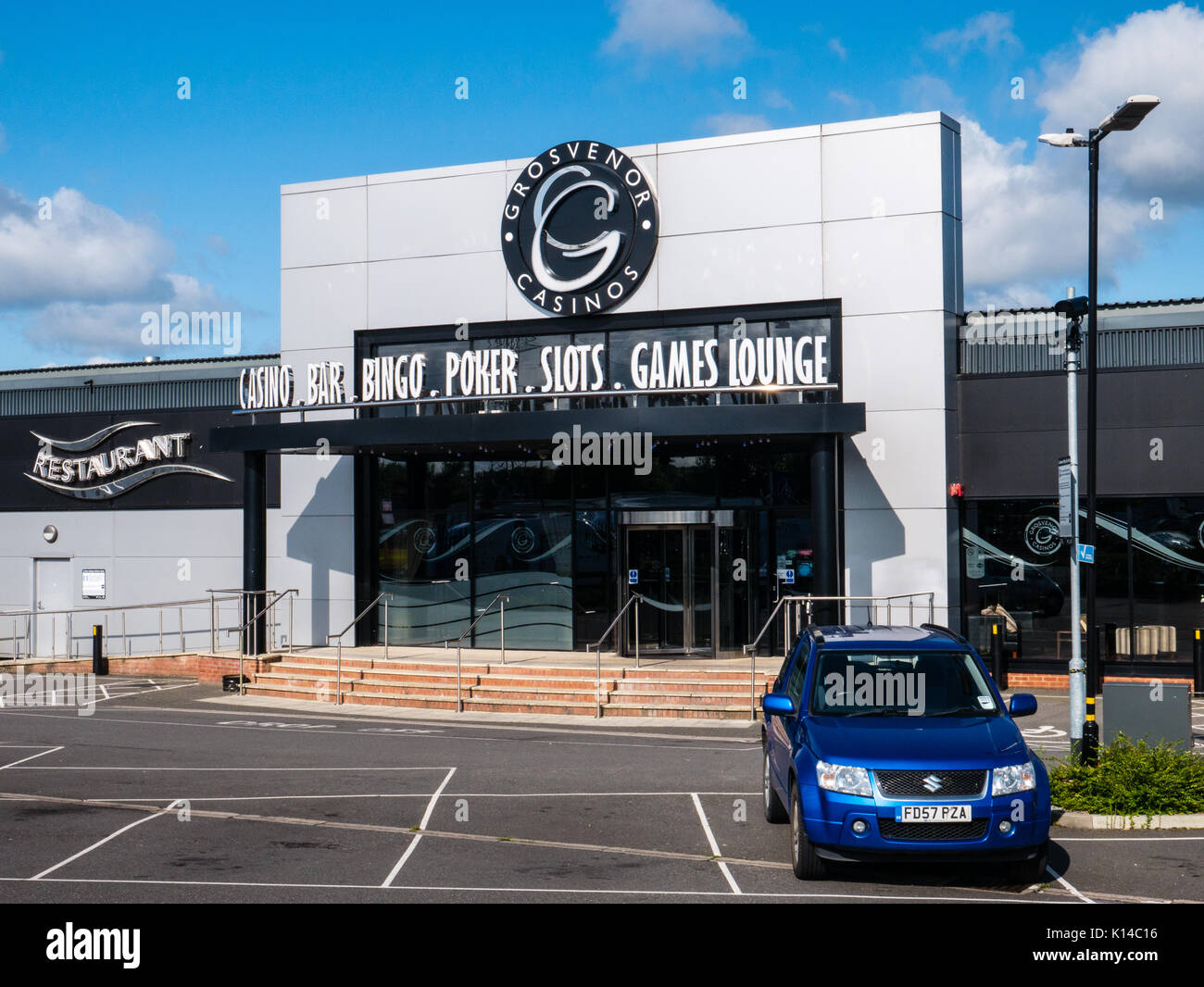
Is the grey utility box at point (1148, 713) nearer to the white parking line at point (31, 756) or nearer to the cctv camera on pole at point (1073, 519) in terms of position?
the cctv camera on pole at point (1073, 519)

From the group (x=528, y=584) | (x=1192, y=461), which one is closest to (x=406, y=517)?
(x=528, y=584)

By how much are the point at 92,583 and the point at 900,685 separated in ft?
78.3

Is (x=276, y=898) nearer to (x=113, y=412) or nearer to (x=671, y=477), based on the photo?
(x=671, y=477)

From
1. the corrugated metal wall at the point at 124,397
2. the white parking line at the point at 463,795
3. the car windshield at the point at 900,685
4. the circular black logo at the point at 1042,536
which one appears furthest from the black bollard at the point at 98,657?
the car windshield at the point at 900,685

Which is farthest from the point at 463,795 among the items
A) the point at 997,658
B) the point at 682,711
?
the point at 997,658

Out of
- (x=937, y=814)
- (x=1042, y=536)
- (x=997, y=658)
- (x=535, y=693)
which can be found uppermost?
(x=1042, y=536)

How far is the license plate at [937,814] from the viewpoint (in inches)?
343

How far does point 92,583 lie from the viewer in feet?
96.5

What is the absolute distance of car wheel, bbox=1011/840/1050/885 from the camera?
902 centimetres

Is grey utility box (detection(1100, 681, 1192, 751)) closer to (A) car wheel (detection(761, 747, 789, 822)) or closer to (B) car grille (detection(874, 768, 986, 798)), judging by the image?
(A) car wheel (detection(761, 747, 789, 822))

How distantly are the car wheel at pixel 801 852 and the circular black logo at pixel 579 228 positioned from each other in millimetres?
15857

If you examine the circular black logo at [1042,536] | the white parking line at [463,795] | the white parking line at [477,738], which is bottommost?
the white parking line at [477,738]

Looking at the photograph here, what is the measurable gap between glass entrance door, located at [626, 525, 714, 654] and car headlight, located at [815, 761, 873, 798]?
Result: 14047 millimetres

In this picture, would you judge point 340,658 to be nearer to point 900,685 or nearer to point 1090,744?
point 1090,744
